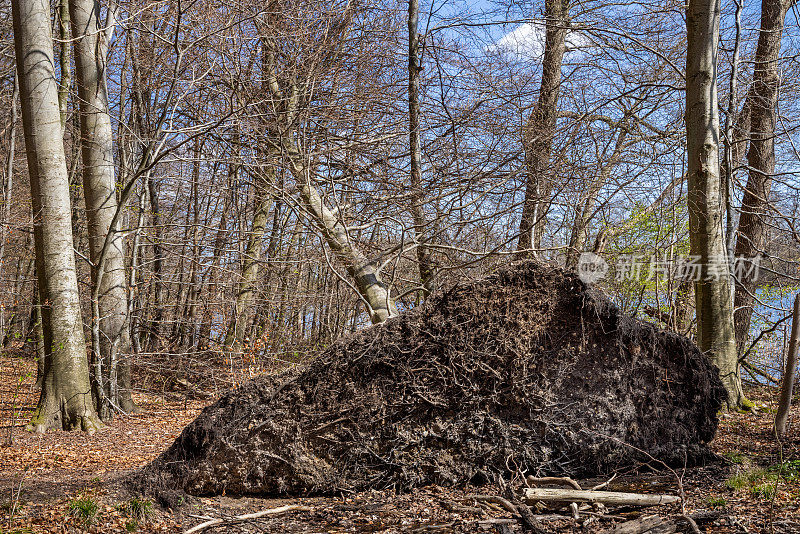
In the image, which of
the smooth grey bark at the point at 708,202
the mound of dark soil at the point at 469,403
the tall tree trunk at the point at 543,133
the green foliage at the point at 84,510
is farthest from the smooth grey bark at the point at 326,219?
the green foliage at the point at 84,510

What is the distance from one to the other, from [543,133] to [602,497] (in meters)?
7.77

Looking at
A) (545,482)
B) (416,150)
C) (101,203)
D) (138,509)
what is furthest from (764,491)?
(101,203)

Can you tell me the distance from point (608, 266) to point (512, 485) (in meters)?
5.51

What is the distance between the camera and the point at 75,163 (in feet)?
46.9

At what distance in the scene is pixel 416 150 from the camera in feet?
35.6

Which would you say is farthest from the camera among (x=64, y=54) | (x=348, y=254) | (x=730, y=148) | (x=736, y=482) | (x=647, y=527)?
(x=64, y=54)

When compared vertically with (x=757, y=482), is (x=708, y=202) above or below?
above

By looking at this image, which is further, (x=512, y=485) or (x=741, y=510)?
(x=512, y=485)

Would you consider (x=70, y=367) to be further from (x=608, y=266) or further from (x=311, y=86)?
(x=608, y=266)

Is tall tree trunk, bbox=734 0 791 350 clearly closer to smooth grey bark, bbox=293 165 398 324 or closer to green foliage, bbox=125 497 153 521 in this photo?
smooth grey bark, bbox=293 165 398 324

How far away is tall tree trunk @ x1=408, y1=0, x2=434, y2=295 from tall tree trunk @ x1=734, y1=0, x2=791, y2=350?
5.32 metres

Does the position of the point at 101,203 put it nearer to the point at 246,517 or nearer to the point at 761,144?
the point at 246,517

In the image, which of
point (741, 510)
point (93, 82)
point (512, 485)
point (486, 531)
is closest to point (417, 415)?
point (512, 485)

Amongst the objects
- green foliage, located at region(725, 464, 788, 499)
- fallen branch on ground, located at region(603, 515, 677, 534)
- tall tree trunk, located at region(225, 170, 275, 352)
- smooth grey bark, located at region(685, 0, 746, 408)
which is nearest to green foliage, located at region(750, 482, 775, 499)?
green foliage, located at region(725, 464, 788, 499)
